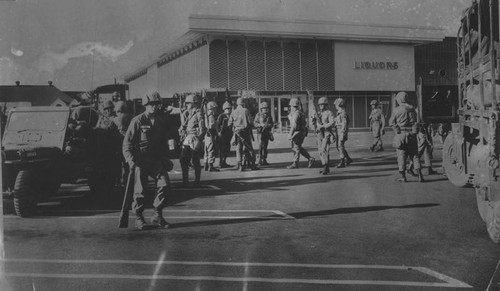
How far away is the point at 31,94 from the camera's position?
4598 millimetres

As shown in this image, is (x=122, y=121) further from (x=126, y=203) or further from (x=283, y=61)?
(x=283, y=61)

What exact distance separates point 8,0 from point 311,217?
3698mm

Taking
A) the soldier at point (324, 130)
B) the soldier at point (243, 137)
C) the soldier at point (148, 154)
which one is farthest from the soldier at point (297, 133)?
the soldier at point (148, 154)

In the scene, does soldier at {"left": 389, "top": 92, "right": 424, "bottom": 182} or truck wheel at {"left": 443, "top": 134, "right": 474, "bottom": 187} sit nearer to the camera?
truck wheel at {"left": 443, "top": 134, "right": 474, "bottom": 187}

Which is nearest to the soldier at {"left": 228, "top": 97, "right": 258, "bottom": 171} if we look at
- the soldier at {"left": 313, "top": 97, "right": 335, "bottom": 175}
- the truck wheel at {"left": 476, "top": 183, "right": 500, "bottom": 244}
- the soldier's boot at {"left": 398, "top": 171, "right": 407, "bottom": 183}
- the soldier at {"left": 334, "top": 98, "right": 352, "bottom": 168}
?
the soldier at {"left": 313, "top": 97, "right": 335, "bottom": 175}

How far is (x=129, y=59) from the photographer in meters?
4.36

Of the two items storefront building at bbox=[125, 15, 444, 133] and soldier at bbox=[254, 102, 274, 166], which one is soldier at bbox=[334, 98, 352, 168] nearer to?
storefront building at bbox=[125, 15, 444, 133]

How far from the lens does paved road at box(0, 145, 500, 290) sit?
338 cm

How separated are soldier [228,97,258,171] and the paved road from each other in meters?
3.25

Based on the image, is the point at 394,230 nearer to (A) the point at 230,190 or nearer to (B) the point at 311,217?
(B) the point at 311,217

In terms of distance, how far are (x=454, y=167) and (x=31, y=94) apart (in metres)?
4.85

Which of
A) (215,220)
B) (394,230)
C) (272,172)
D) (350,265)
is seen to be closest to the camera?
(350,265)

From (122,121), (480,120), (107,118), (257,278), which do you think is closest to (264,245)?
(257,278)

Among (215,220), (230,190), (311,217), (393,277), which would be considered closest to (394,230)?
(311,217)
